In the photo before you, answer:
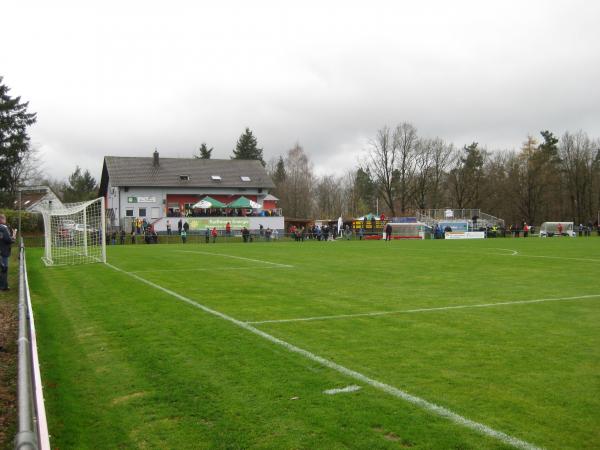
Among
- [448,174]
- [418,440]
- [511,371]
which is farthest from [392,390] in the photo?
[448,174]

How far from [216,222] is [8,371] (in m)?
41.6

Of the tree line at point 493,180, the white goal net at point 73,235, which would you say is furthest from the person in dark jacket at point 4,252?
the tree line at point 493,180

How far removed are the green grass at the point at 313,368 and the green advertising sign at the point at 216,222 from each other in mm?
34347

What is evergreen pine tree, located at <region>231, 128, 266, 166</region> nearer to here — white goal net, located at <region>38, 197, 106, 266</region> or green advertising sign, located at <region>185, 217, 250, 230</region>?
green advertising sign, located at <region>185, 217, 250, 230</region>

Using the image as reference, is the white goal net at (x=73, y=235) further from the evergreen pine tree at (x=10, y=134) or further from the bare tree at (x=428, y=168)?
the bare tree at (x=428, y=168)

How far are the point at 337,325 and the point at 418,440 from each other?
4.12m

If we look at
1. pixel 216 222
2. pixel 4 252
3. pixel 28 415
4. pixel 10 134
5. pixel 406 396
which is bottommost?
pixel 406 396

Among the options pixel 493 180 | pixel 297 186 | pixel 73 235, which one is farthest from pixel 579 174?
pixel 73 235

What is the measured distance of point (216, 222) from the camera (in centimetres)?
4731

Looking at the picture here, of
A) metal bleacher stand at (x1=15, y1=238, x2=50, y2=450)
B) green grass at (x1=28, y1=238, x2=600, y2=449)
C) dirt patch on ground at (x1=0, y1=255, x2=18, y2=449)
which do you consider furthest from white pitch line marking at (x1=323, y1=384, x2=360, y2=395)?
dirt patch on ground at (x1=0, y1=255, x2=18, y2=449)

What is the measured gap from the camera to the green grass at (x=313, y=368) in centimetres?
410

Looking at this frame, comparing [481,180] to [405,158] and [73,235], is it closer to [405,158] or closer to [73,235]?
[405,158]

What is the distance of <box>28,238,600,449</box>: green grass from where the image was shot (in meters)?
4.10

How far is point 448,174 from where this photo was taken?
267 feet
